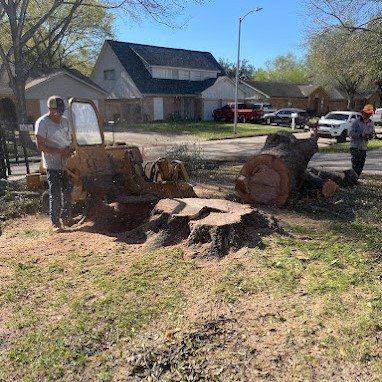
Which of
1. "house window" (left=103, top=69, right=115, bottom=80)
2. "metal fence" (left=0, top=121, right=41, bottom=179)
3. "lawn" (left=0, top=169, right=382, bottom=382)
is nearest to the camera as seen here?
"lawn" (left=0, top=169, right=382, bottom=382)

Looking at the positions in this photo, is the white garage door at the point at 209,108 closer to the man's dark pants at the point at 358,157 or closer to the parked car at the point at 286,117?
the parked car at the point at 286,117

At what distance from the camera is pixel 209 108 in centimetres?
3853

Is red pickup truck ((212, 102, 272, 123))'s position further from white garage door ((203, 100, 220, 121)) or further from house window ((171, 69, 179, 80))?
house window ((171, 69, 179, 80))

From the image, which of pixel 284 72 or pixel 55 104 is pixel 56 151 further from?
pixel 284 72

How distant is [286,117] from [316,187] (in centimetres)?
2634

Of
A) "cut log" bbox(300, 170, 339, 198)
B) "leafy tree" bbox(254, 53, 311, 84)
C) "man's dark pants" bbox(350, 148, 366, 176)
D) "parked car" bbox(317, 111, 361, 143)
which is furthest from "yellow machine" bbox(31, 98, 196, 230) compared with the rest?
"leafy tree" bbox(254, 53, 311, 84)

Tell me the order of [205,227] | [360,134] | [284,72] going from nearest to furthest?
1. [205,227]
2. [360,134]
3. [284,72]

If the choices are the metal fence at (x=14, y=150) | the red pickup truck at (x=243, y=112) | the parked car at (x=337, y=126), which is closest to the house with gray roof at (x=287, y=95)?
the red pickup truck at (x=243, y=112)

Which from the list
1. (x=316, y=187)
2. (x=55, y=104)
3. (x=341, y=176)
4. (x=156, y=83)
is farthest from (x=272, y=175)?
(x=156, y=83)

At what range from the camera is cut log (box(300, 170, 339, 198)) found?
23.7 feet

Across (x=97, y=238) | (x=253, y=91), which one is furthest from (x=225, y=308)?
(x=253, y=91)

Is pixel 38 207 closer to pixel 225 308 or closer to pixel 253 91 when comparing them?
pixel 225 308

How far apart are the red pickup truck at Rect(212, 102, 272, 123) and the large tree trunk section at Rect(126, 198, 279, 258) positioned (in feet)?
101

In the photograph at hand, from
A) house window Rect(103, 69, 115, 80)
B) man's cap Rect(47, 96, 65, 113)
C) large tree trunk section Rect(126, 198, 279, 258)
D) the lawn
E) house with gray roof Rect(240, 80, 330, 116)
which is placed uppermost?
house window Rect(103, 69, 115, 80)
